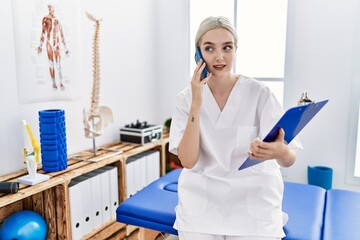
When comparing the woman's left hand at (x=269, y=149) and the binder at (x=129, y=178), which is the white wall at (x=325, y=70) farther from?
the woman's left hand at (x=269, y=149)

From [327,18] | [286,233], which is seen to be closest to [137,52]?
[327,18]

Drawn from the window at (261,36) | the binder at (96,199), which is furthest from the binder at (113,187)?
the window at (261,36)

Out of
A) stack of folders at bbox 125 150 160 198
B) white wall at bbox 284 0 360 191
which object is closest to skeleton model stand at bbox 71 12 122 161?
stack of folders at bbox 125 150 160 198

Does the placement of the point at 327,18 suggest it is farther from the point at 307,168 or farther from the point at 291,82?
the point at 307,168

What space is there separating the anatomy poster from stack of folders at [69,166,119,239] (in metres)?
0.56

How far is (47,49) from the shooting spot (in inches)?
80.4

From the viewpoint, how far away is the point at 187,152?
1.32 m

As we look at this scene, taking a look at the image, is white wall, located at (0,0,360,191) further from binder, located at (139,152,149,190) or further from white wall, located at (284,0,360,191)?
binder, located at (139,152,149,190)

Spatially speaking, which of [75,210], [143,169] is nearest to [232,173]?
[75,210]

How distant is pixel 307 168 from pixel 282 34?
1.12 m

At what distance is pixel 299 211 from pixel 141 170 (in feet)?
4.10

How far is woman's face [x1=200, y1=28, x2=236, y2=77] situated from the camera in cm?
132

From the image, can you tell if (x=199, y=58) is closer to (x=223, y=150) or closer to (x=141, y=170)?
(x=223, y=150)

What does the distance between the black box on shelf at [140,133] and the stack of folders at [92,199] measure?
14.5 inches
